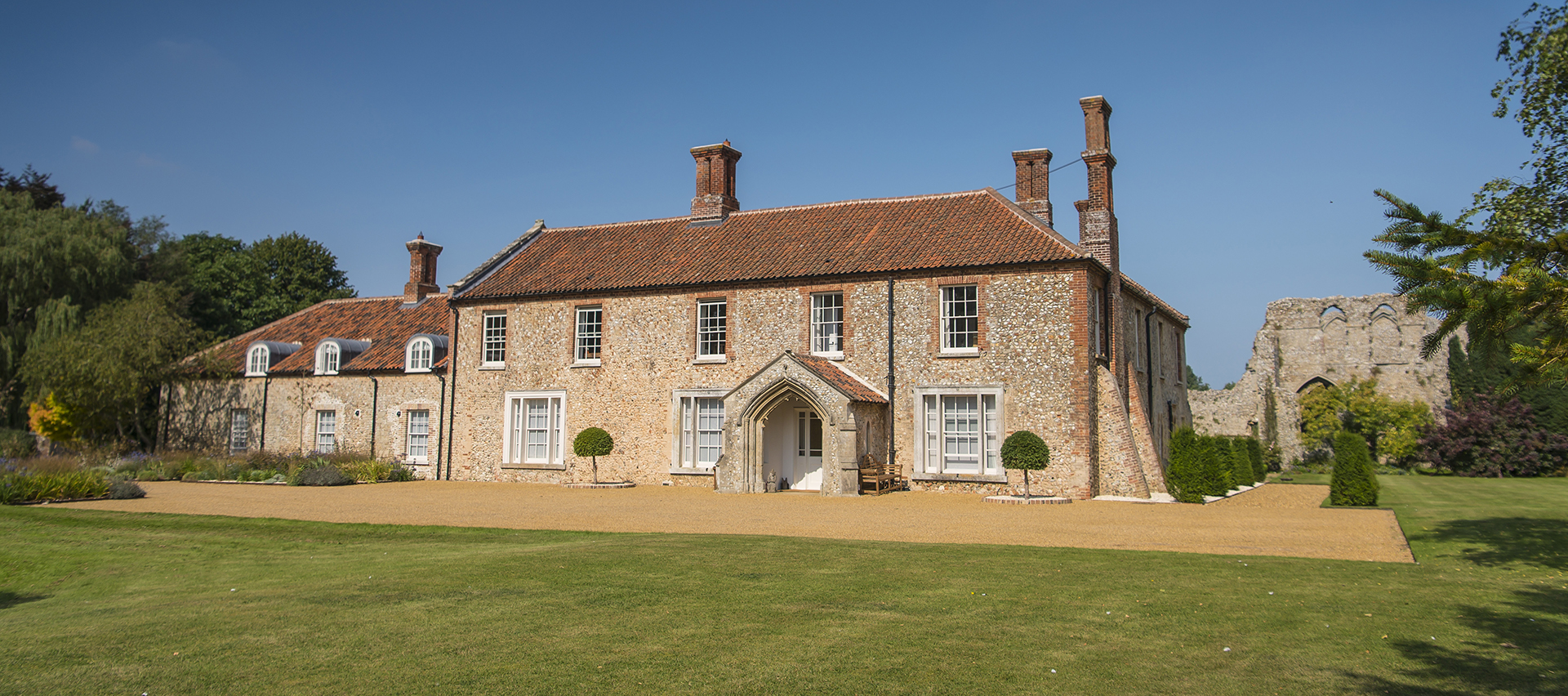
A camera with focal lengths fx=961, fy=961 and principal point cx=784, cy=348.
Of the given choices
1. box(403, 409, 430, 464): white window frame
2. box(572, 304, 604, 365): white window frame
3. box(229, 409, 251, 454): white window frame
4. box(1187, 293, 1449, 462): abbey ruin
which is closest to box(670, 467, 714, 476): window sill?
box(572, 304, 604, 365): white window frame

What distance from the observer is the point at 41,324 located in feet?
106

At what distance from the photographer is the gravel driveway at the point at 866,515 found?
13.3 metres

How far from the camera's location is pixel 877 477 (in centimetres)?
2131

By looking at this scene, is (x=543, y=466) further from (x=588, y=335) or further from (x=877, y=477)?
(x=877, y=477)

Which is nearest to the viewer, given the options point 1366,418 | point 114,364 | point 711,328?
point 711,328

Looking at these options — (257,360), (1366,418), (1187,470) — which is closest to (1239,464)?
(1187,470)

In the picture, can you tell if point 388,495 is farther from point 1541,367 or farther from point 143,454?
point 1541,367

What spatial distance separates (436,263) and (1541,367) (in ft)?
105

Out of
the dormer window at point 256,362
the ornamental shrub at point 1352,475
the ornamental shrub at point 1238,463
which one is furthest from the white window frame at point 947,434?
the dormer window at point 256,362

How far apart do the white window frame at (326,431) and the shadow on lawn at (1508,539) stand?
1125 inches

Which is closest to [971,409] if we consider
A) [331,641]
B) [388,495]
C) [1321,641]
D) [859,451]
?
[859,451]

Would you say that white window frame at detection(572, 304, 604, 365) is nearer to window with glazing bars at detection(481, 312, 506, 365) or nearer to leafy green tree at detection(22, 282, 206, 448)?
window with glazing bars at detection(481, 312, 506, 365)

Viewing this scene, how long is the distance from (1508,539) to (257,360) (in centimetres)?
3331

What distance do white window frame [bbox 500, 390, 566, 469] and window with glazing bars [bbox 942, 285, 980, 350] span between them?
35.7 ft
